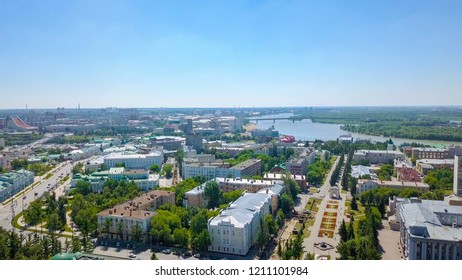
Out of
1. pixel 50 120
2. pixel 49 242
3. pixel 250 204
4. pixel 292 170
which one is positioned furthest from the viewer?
pixel 50 120

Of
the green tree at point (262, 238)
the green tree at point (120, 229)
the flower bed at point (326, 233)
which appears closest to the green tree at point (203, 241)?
the green tree at point (262, 238)

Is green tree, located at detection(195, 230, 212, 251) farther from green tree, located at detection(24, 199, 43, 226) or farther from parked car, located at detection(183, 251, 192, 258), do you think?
green tree, located at detection(24, 199, 43, 226)

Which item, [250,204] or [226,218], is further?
[250,204]

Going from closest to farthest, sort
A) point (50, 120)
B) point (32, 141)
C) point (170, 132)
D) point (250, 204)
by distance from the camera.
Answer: point (250, 204) < point (32, 141) < point (170, 132) < point (50, 120)

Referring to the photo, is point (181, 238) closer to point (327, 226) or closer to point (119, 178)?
point (327, 226)

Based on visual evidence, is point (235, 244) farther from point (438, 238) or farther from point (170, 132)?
point (170, 132)

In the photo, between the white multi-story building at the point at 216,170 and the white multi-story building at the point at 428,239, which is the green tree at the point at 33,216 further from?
the white multi-story building at the point at 428,239

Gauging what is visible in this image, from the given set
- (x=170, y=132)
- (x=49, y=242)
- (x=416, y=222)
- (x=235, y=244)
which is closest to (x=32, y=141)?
(x=170, y=132)
